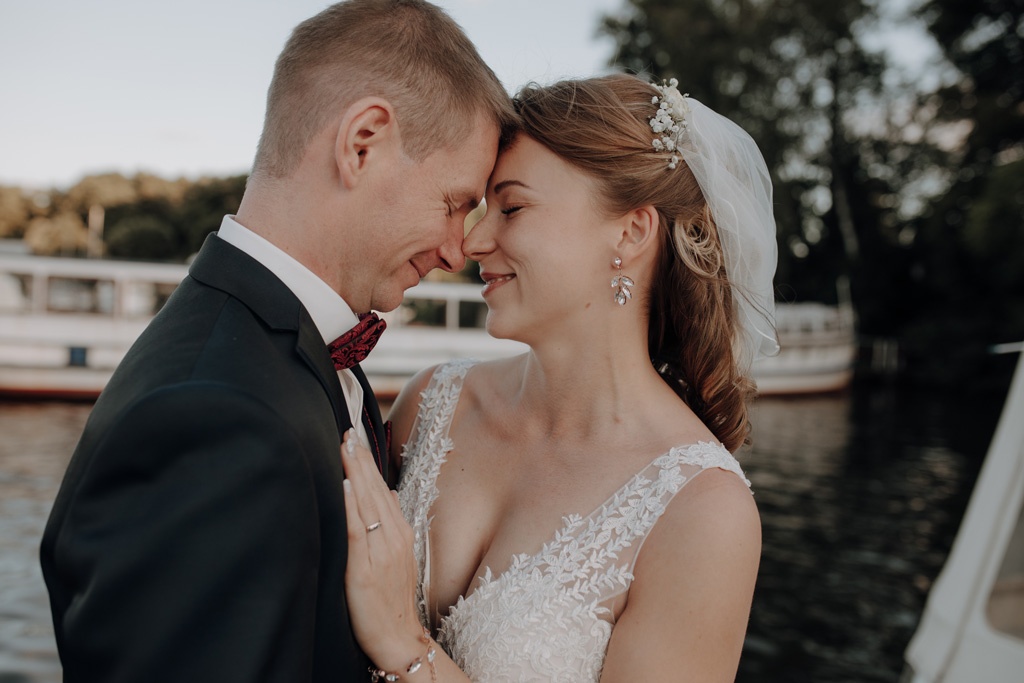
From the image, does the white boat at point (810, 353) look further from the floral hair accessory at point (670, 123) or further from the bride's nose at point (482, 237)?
the bride's nose at point (482, 237)

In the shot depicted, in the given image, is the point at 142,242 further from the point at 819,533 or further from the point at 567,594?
the point at 567,594

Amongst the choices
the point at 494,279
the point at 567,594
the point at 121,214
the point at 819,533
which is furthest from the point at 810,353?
the point at 121,214

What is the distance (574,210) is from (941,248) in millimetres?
29400

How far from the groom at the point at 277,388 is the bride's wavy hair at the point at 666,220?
0.33 metres

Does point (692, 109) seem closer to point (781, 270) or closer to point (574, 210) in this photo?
point (574, 210)

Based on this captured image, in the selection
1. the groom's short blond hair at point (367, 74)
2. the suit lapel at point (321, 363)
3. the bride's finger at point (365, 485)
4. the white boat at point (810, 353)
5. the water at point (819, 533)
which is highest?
the groom's short blond hair at point (367, 74)

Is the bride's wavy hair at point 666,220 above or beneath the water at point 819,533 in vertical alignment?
above

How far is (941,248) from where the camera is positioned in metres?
27.9

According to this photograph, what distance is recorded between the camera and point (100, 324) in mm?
18734

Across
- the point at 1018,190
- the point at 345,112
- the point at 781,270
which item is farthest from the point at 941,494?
the point at 781,270

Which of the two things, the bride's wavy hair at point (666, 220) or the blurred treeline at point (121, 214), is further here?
the blurred treeline at point (121, 214)

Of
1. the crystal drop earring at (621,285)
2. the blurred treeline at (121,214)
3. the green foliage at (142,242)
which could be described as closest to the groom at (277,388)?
the crystal drop earring at (621,285)

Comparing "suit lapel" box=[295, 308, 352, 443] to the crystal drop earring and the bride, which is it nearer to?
the bride

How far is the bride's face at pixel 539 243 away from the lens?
2.42 metres
